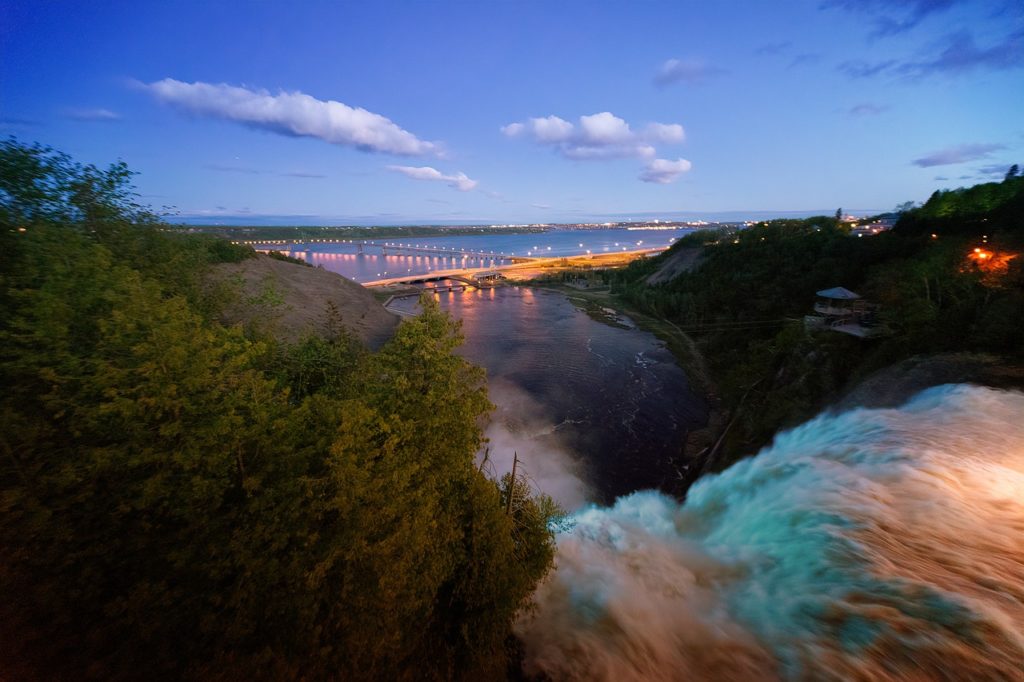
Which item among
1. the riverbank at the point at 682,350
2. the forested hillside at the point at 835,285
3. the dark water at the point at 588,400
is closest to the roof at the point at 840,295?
the forested hillside at the point at 835,285

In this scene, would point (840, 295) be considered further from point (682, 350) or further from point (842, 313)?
point (682, 350)

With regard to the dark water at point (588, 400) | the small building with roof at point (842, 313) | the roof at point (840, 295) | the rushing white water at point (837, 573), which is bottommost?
the dark water at point (588, 400)

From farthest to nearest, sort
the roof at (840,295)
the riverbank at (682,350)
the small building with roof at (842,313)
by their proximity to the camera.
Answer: the roof at (840,295) < the small building with roof at (842,313) < the riverbank at (682,350)

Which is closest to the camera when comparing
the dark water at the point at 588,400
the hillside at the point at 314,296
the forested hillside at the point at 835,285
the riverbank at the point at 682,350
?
the forested hillside at the point at 835,285

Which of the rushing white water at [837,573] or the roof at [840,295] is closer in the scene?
the rushing white water at [837,573]

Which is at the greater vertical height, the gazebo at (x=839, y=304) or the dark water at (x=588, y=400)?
the gazebo at (x=839, y=304)

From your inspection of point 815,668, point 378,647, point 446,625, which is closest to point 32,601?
point 378,647

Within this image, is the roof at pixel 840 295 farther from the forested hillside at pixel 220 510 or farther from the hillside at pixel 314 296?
the hillside at pixel 314 296
